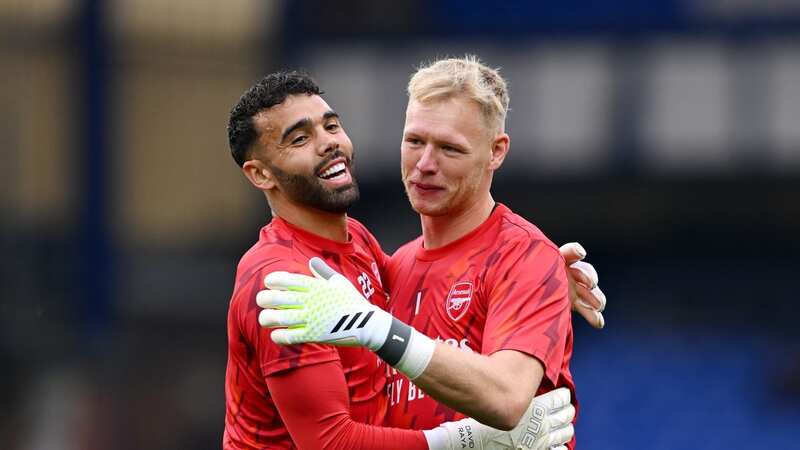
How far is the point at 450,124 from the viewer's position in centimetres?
562

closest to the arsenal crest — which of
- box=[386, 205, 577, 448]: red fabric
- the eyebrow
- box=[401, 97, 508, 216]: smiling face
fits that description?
box=[386, 205, 577, 448]: red fabric

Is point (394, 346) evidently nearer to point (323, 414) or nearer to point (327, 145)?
point (323, 414)

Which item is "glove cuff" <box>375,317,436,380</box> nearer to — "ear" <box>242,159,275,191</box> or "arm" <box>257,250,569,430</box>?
"arm" <box>257,250,569,430</box>

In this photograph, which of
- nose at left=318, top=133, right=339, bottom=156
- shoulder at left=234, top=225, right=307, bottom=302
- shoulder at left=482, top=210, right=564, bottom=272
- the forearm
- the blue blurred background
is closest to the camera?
the forearm

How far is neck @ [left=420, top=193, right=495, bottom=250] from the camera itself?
5812mm

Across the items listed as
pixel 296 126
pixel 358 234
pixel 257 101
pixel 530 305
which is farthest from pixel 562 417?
pixel 257 101

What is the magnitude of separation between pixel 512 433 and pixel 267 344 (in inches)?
40.8

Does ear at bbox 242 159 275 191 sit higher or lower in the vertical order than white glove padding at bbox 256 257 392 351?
higher

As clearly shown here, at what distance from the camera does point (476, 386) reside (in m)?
4.88

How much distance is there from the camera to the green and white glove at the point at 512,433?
17.2ft
